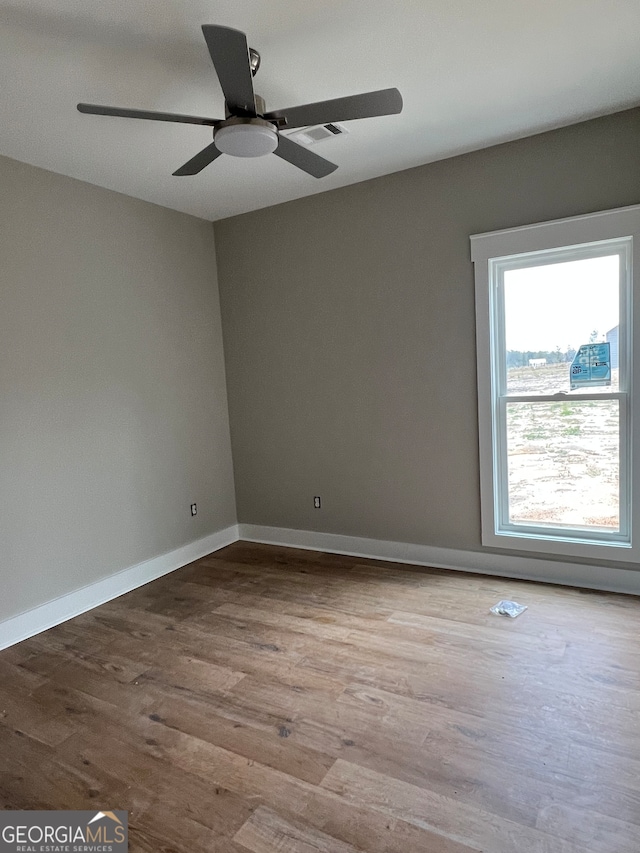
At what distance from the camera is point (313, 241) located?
3871mm

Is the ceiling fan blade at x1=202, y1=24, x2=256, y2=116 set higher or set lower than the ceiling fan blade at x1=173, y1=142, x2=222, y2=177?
higher

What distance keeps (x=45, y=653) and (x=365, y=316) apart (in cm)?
288

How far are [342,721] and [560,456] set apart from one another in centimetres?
210

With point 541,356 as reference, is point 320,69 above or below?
above

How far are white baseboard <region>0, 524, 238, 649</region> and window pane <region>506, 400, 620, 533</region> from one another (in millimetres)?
2424

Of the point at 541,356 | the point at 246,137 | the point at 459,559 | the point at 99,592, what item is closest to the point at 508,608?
the point at 459,559

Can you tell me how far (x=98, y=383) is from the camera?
3375 mm

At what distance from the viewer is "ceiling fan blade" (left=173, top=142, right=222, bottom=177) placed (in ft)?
7.31

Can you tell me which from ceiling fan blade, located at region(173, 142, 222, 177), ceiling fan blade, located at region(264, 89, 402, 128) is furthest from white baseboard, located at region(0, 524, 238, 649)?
ceiling fan blade, located at region(264, 89, 402, 128)

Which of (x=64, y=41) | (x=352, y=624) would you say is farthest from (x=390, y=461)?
(x=64, y=41)

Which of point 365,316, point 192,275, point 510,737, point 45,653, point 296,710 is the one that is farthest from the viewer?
point 192,275

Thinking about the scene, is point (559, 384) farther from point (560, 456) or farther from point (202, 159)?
point (202, 159)

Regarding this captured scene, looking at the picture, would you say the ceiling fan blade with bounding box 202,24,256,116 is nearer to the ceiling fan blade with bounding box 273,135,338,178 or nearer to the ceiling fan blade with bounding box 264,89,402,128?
the ceiling fan blade with bounding box 264,89,402,128

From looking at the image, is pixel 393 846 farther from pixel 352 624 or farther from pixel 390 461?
pixel 390 461
